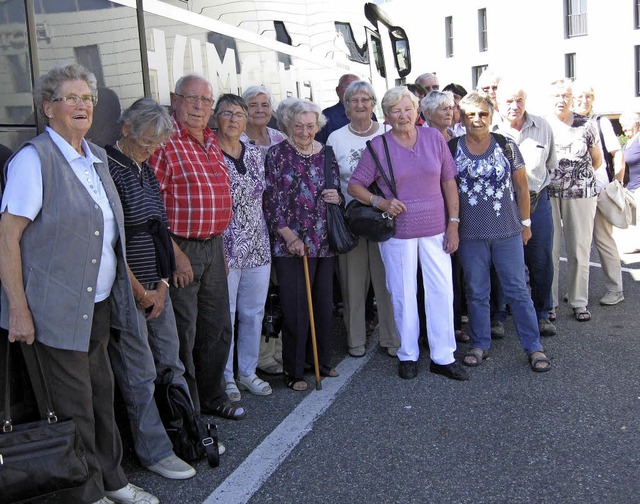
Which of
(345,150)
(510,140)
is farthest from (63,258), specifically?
(510,140)

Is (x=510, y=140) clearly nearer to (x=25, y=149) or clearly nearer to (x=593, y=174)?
(x=593, y=174)

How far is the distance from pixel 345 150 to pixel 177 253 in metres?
1.80

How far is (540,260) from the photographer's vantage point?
19.4 feet

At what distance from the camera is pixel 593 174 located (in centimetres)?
620

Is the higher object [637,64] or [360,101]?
[637,64]

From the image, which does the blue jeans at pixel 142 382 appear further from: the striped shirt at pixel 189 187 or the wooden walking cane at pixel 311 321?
the wooden walking cane at pixel 311 321

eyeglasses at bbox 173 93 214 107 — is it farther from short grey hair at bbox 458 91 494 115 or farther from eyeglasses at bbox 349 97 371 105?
short grey hair at bbox 458 91 494 115

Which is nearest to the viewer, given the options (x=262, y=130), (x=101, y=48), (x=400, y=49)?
(x=101, y=48)

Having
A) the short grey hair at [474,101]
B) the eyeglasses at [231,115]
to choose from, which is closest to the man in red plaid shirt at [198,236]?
the eyeglasses at [231,115]

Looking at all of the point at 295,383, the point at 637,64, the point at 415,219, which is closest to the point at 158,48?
the point at 415,219

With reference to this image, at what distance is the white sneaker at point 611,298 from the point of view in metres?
6.62

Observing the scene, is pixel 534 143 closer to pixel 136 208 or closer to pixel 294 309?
pixel 294 309

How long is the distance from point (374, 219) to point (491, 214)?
0.83m

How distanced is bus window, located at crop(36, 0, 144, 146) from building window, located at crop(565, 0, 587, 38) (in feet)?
114
